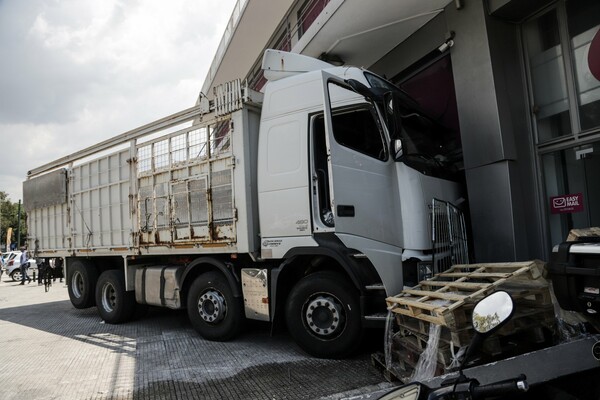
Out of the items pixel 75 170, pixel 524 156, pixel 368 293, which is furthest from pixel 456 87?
pixel 75 170

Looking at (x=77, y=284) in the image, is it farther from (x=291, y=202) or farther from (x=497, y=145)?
(x=497, y=145)

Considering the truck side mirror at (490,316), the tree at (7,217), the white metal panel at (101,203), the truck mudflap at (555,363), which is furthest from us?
the tree at (7,217)

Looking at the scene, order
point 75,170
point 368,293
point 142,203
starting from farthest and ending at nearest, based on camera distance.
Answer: point 75,170, point 142,203, point 368,293

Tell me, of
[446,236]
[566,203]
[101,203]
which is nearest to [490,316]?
[446,236]

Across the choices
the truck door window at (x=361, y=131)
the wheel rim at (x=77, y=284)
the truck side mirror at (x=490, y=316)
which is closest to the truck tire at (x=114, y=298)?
the wheel rim at (x=77, y=284)

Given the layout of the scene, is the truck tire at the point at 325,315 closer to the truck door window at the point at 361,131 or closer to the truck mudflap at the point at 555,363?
the truck door window at the point at 361,131

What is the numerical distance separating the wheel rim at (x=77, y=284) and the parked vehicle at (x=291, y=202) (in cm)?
206

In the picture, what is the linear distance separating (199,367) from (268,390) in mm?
1151

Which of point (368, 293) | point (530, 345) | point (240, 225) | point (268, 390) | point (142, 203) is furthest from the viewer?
point (142, 203)

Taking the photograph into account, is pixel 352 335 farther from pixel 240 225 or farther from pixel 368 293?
pixel 240 225

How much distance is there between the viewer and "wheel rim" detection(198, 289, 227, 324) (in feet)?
18.6

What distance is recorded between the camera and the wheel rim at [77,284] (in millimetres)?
8719

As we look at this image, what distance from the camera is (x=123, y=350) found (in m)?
5.73

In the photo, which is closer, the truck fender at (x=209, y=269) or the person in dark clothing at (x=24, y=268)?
the truck fender at (x=209, y=269)
